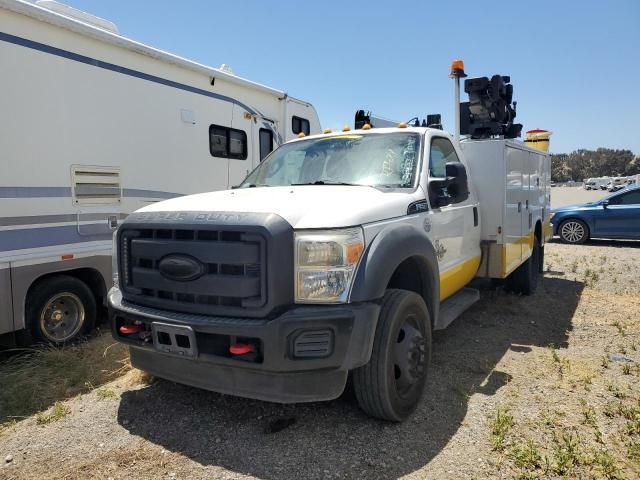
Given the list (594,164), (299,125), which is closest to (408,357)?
(299,125)

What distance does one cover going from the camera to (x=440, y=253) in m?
4.18

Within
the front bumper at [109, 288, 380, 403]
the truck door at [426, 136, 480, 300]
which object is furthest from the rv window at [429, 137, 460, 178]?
the front bumper at [109, 288, 380, 403]

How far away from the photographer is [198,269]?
296 cm

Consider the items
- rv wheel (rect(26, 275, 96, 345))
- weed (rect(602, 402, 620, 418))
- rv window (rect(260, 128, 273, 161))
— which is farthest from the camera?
rv window (rect(260, 128, 273, 161))

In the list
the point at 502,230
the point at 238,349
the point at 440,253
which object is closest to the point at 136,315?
the point at 238,349

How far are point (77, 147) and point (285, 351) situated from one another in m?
3.52

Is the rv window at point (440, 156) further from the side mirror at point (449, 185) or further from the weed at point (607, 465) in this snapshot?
the weed at point (607, 465)

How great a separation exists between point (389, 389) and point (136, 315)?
1706mm

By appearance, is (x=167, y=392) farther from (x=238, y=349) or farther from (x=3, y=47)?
(x=3, y=47)

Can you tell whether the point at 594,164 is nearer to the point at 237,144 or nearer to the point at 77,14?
the point at 237,144

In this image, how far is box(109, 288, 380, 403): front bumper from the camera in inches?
108

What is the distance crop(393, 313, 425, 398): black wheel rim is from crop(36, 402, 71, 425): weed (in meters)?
2.39

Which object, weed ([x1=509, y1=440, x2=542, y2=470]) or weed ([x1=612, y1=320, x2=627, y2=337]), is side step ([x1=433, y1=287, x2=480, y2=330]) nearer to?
weed ([x1=509, y1=440, x2=542, y2=470])

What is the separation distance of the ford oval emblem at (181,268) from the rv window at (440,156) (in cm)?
220
